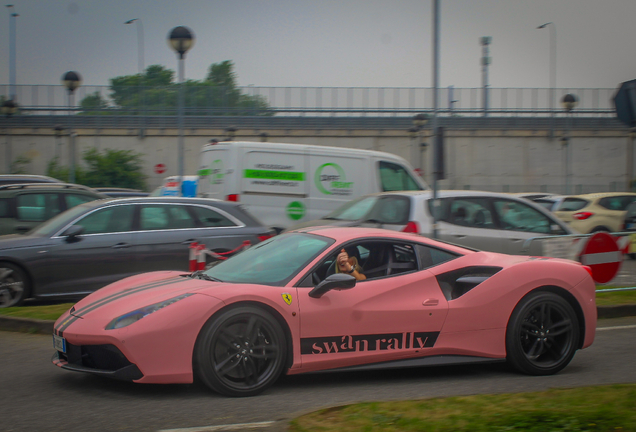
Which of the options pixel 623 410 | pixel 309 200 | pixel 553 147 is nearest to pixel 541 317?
pixel 623 410

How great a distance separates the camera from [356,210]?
10609 mm

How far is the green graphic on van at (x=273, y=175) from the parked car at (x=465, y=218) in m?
3.04

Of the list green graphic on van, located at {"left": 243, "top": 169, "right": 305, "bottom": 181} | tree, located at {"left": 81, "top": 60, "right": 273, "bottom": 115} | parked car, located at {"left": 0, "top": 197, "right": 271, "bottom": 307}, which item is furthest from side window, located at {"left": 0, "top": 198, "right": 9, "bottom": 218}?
tree, located at {"left": 81, "top": 60, "right": 273, "bottom": 115}

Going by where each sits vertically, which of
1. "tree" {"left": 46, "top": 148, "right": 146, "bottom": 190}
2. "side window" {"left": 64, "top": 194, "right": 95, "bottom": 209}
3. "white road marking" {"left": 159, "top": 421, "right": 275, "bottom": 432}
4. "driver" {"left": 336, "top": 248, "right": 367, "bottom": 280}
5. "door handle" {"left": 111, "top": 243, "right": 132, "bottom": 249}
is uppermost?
"tree" {"left": 46, "top": 148, "right": 146, "bottom": 190}

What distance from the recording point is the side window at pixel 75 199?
11594mm

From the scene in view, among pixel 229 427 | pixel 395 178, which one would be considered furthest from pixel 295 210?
pixel 229 427

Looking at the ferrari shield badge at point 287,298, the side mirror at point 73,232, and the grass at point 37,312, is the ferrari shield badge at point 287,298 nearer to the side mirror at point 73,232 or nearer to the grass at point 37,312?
the grass at point 37,312

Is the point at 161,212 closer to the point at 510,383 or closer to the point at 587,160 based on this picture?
the point at 510,383

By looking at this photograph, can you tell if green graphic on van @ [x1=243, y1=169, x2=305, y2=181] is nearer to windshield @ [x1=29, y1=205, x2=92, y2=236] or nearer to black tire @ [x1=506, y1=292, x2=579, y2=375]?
windshield @ [x1=29, y1=205, x2=92, y2=236]

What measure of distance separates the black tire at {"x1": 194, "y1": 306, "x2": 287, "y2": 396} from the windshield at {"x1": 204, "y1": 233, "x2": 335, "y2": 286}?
40 cm

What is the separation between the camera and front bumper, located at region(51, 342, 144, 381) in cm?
475

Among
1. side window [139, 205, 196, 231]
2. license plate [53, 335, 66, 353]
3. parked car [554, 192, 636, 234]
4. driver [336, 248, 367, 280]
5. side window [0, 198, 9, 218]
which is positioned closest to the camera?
license plate [53, 335, 66, 353]

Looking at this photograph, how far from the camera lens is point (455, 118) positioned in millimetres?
45750

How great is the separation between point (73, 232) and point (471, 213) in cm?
569
